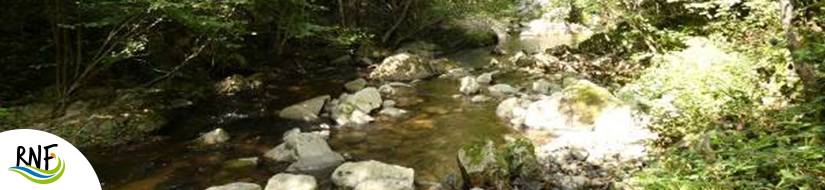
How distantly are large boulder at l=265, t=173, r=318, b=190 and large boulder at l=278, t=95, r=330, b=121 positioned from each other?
17.0 feet

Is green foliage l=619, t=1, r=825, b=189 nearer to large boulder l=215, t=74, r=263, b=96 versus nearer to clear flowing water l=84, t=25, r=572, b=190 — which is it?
clear flowing water l=84, t=25, r=572, b=190

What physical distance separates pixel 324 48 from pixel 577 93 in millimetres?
13941

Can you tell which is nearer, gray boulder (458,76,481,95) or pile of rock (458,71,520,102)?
pile of rock (458,71,520,102)

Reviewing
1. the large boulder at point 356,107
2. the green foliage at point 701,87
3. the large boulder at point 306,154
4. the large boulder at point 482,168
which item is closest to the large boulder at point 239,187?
the large boulder at point 306,154

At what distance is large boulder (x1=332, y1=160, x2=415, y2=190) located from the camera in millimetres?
7852

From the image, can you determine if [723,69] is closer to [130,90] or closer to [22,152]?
[22,152]

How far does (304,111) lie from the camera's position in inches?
528

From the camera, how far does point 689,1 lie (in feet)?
44.9

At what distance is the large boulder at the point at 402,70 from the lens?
19.8 m

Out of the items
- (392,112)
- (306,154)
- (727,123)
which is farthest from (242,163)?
(727,123)

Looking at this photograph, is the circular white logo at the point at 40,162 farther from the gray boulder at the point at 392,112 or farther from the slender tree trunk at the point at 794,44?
the gray boulder at the point at 392,112

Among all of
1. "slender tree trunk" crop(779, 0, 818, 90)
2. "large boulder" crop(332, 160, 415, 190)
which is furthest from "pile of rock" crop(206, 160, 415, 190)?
"slender tree trunk" crop(779, 0, 818, 90)

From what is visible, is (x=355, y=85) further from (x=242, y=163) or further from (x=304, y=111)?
(x=242, y=163)

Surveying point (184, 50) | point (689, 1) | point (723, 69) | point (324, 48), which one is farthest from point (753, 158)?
point (324, 48)
